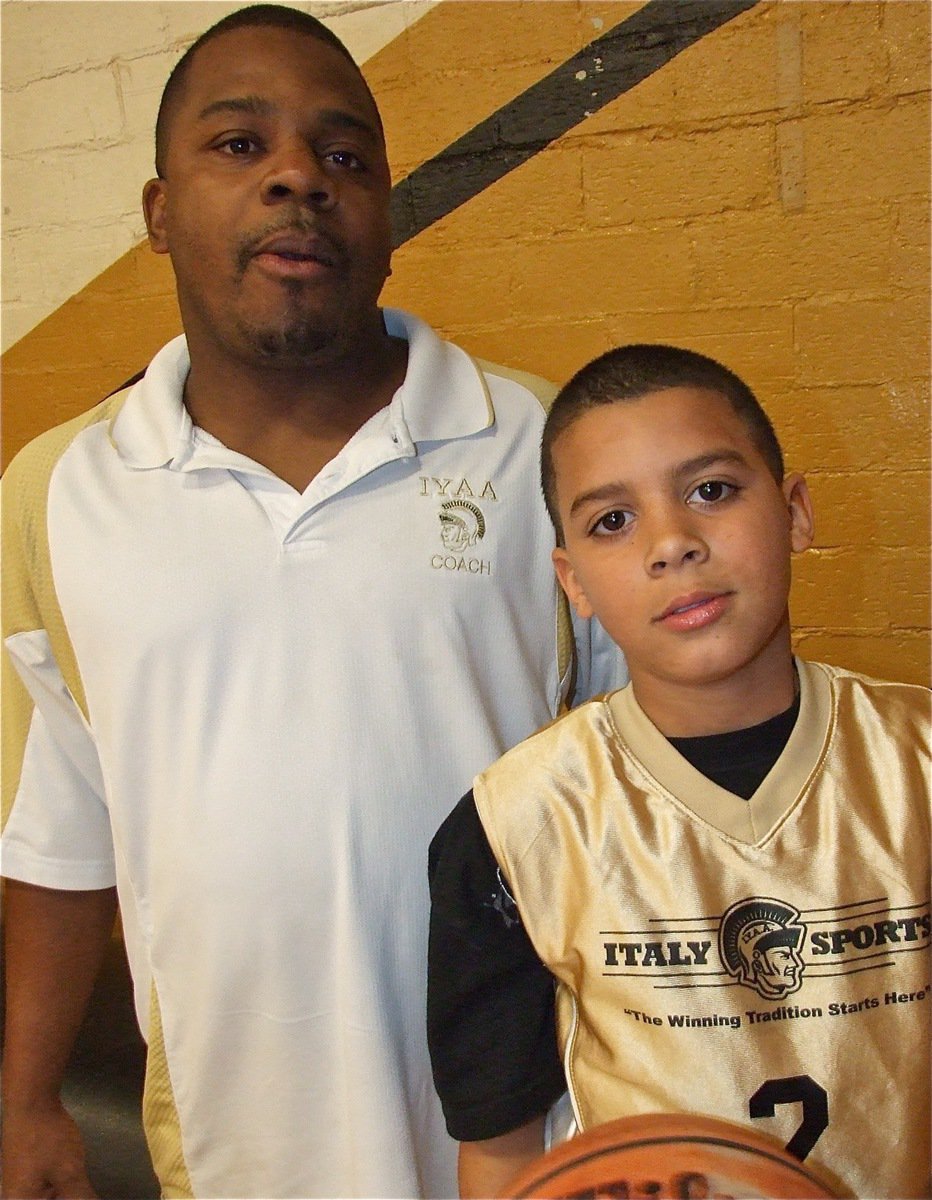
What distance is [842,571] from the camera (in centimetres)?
178

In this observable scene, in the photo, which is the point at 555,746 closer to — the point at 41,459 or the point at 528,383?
the point at 528,383

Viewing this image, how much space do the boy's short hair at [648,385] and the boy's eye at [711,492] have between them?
0.06 metres

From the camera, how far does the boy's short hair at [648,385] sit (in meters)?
0.91

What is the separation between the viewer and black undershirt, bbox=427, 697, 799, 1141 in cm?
83

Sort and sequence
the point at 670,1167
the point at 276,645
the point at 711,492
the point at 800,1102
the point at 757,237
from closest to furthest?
the point at 670,1167 < the point at 800,1102 < the point at 711,492 < the point at 276,645 < the point at 757,237

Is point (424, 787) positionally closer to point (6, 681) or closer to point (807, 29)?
point (6, 681)

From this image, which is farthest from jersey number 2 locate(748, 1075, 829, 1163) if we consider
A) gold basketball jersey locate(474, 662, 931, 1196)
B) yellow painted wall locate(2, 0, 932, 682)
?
yellow painted wall locate(2, 0, 932, 682)

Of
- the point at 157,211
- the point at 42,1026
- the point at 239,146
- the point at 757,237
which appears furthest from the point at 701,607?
the point at 757,237

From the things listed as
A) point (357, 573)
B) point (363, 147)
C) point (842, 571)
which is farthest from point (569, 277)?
point (357, 573)

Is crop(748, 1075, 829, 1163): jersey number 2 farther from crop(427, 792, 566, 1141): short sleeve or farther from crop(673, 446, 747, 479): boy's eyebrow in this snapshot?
crop(673, 446, 747, 479): boy's eyebrow

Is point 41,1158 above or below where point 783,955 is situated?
below

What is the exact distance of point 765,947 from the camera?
2.57 ft

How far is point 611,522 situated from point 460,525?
181 mm

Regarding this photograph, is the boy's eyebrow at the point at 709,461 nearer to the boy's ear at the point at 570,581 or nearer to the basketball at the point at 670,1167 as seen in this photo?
the boy's ear at the point at 570,581
